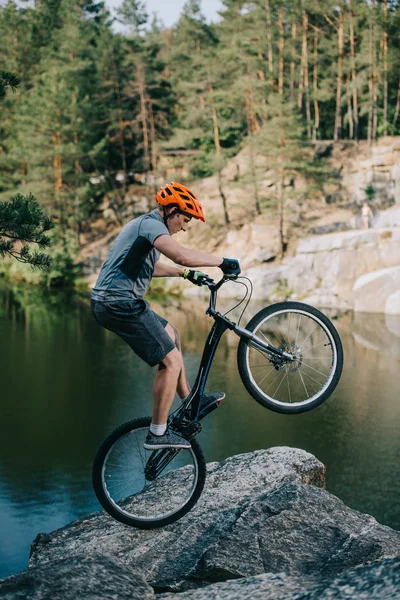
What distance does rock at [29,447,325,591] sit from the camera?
5035 millimetres

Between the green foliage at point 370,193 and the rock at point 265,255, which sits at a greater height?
the green foliage at point 370,193

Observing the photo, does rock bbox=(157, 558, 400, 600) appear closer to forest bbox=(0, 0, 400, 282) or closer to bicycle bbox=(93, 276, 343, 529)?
bicycle bbox=(93, 276, 343, 529)

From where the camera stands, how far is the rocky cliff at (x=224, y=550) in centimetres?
358

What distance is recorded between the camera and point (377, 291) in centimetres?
2775

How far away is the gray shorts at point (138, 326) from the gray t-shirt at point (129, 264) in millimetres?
62

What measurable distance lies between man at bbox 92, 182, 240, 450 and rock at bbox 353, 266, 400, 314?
79.1 ft

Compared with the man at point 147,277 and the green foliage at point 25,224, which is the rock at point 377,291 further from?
the man at point 147,277

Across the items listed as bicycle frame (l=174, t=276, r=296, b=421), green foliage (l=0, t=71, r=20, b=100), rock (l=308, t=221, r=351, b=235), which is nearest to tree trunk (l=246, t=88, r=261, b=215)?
rock (l=308, t=221, r=351, b=235)

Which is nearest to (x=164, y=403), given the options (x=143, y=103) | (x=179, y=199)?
(x=179, y=199)

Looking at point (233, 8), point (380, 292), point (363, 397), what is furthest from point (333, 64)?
point (363, 397)

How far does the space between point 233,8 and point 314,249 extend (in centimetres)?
1995

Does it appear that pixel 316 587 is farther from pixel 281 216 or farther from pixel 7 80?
pixel 281 216

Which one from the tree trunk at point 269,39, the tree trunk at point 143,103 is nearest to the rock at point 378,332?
the tree trunk at point 269,39

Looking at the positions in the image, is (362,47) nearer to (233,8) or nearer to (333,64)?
(333,64)
